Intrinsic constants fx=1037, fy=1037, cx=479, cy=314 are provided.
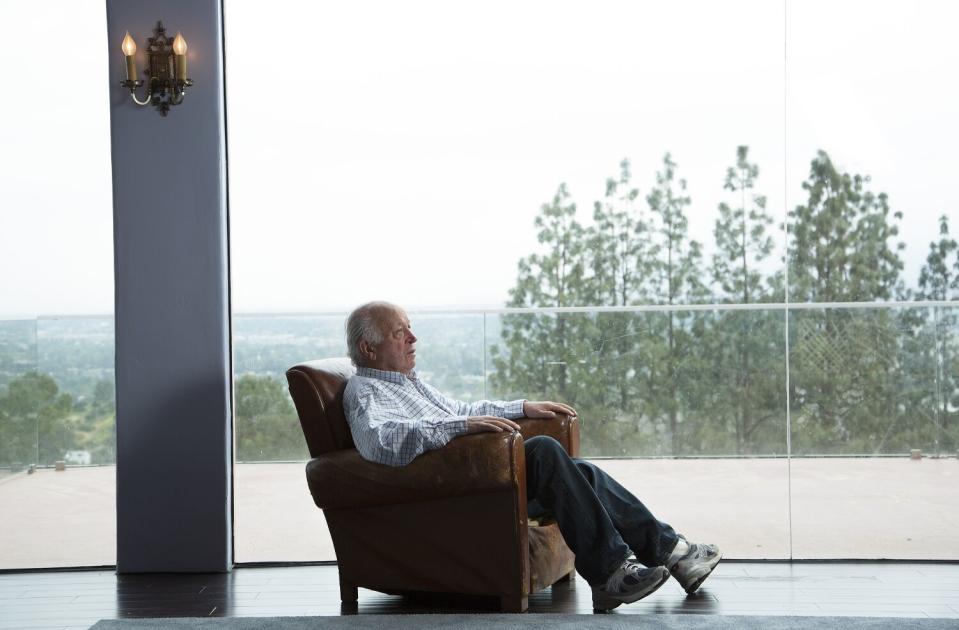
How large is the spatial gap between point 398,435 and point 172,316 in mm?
1271

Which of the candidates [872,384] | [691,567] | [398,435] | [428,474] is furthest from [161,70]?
[872,384]

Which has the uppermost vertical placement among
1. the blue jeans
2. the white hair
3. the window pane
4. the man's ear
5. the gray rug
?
the window pane

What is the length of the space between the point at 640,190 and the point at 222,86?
5.55 ft

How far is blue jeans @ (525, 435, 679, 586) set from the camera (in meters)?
3.18

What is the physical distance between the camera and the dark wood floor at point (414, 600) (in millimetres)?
3268

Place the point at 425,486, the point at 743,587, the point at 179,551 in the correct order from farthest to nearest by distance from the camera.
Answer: the point at 179,551
the point at 743,587
the point at 425,486

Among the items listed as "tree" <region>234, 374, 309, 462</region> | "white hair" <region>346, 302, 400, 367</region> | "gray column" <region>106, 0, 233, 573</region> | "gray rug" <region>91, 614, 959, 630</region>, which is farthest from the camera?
"tree" <region>234, 374, 309, 462</region>

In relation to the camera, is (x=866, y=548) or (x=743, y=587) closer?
(x=743, y=587)

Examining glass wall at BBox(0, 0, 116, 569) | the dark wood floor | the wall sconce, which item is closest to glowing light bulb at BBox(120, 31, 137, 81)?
the wall sconce

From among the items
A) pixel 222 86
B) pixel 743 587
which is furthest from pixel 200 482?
pixel 743 587

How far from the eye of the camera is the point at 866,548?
4.06 m

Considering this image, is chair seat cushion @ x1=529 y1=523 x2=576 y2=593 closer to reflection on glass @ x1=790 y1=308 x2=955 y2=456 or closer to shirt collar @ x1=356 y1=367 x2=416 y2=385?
→ shirt collar @ x1=356 y1=367 x2=416 y2=385

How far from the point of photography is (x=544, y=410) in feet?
12.0

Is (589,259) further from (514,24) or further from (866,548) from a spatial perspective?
(866,548)
